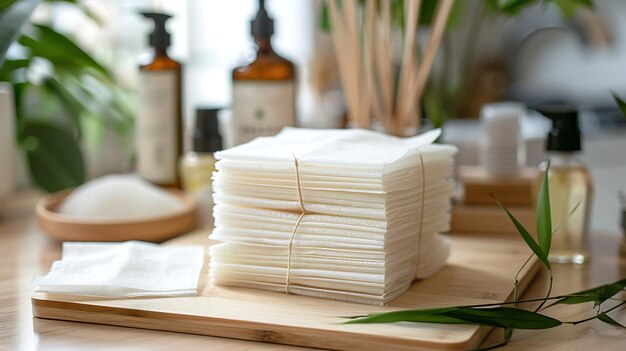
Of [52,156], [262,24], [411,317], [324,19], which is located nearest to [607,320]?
[411,317]

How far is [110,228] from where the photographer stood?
90 cm

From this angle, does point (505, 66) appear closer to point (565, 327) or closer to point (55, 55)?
point (55, 55)

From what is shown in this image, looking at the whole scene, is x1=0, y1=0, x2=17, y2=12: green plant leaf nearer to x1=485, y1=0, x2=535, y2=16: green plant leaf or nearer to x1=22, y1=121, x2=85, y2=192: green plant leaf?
x1=22, y1=121, x2=85, y2=192: green plant leaf

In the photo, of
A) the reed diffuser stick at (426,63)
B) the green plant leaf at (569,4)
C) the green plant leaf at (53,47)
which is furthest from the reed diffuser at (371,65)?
the green plant leaf at (53,47)

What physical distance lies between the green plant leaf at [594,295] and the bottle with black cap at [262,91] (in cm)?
46

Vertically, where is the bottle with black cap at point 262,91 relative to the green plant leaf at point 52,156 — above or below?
above

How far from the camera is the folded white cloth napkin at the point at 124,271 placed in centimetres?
65

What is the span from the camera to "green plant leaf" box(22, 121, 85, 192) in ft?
3.58

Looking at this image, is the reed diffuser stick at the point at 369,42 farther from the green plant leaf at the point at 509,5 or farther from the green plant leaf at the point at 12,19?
the green plant leaf at the point at 12,19

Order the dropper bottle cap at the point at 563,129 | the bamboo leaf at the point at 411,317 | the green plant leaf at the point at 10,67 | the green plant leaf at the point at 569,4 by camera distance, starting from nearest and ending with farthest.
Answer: the bamboo leaf at the point at 411,317 < the dropper bottle cap at the point at 563,129 < the green plant leaf at the point at 569,4 < the green plant leaf at the point at 10,67

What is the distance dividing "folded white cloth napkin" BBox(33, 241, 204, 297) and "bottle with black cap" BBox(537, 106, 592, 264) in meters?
0.36

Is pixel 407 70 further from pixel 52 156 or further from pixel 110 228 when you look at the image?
pixel 52 156

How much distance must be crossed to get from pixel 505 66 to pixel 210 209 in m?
2.37

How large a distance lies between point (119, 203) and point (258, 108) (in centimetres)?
20
